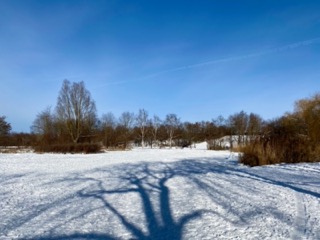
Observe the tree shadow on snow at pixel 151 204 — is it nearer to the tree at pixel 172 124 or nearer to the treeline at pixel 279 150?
the treeline at pixel 279 150

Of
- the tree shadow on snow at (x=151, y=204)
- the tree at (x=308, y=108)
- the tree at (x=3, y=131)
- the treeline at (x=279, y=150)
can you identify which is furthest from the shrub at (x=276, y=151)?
the tree at (x=3, y=131)

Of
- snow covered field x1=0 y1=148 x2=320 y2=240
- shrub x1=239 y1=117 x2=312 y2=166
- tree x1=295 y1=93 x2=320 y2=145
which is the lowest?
snow covered field x1=0 y1=148 x2=320 y2=240

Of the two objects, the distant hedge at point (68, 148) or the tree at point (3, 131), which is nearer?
the distant hedge at point (68, 148)

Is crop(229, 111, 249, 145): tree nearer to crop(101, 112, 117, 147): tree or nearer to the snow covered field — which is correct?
crop(101, 112, 117, 147): tree

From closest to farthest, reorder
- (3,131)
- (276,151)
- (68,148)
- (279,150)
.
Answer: (276,151) < (279,150) < (68,148) < (3,131)

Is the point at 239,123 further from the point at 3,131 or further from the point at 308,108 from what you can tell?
the point at 3,131

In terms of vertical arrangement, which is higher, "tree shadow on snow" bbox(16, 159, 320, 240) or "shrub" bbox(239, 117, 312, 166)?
"shrub" bbox(239, 117, 312, 166)

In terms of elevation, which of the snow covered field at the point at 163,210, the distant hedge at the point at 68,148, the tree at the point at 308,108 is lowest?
the snow covered field at the point at 163,210

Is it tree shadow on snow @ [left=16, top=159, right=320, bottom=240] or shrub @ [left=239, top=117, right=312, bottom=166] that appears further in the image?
shrub @ [left=239, top=117, right=312, bottom=166]

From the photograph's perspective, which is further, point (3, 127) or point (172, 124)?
point (172, 124)

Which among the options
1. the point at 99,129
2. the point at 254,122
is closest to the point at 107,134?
the point at 99,129

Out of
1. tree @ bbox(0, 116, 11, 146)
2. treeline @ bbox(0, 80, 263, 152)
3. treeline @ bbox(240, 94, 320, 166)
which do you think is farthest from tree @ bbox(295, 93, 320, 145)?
tree @ bbox(0, 116, 11, 146)

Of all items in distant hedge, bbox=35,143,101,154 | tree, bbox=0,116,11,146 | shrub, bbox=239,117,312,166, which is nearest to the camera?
shrub, bbox=239,117,312,166

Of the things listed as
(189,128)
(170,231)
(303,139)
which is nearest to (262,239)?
(170,231)
